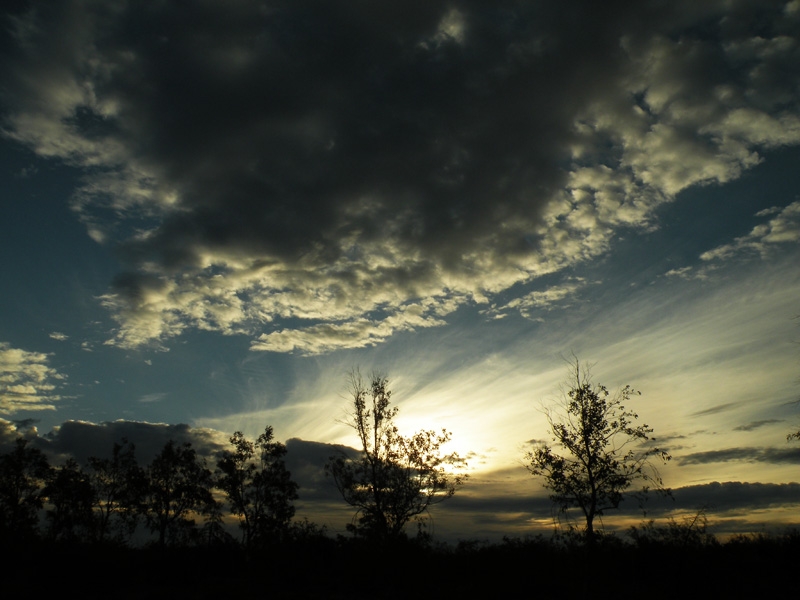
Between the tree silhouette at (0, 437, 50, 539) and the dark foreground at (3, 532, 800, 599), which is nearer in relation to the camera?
the dark foreground at (3, 532, 800, 599)

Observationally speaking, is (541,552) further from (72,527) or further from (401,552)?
(72,527)

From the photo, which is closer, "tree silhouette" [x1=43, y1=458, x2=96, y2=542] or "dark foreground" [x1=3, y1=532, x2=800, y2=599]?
"dark foreground" [x1=3, y1=532, x2=800, y2=599]

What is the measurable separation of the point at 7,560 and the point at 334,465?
2064 cm

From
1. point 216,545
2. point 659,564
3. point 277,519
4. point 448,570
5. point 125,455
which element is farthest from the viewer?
point 125,455

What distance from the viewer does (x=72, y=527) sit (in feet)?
170

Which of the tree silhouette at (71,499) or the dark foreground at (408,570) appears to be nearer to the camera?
the dark foreground at (408,570)

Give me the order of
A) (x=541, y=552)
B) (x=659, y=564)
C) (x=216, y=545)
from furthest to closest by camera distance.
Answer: (x=216, y=545) < (x=541, y=552) < (x=659, y=564)

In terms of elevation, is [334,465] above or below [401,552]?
above

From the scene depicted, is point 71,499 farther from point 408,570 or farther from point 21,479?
point 408,570

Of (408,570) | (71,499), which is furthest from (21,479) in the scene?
(408,570)

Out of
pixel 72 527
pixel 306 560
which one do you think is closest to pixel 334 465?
pixel 306 560

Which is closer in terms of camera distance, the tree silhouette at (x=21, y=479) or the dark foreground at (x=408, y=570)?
the dark foreground at (x=408, y=570)

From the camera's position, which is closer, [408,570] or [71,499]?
[408,570]

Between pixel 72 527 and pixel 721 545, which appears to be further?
pixel 72 527
